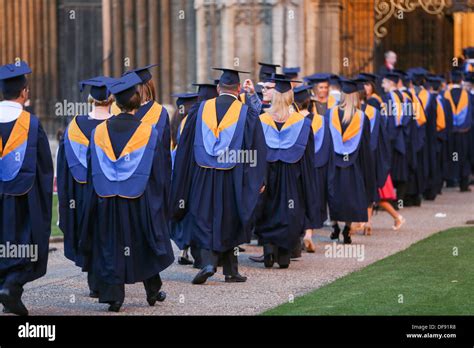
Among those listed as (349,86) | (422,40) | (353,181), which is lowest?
(353,181)

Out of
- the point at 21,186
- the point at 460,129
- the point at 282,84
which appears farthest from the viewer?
the point at 460,129

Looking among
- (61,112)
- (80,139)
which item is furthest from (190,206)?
(61,112)

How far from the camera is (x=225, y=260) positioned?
12492 millimetres

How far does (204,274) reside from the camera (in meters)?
12.2

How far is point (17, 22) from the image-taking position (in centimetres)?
2438

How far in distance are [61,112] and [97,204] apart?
1337cm

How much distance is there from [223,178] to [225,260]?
2.35ft

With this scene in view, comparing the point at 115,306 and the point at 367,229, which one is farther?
the point at 367,229

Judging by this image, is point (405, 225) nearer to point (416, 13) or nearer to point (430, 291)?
point (430, 291)

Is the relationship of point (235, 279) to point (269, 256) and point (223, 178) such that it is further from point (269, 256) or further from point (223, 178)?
point (269, 256)

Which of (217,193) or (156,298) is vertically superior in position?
(217,193)

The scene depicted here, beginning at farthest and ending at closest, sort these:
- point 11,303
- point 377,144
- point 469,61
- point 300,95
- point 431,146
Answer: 1. point 469,61
2. point 431,146
3. point 377,144
4. point 300,95
5. point 11,303

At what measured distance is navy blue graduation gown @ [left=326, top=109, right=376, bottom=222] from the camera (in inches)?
605

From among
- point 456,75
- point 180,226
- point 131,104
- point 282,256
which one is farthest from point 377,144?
point 456,75
